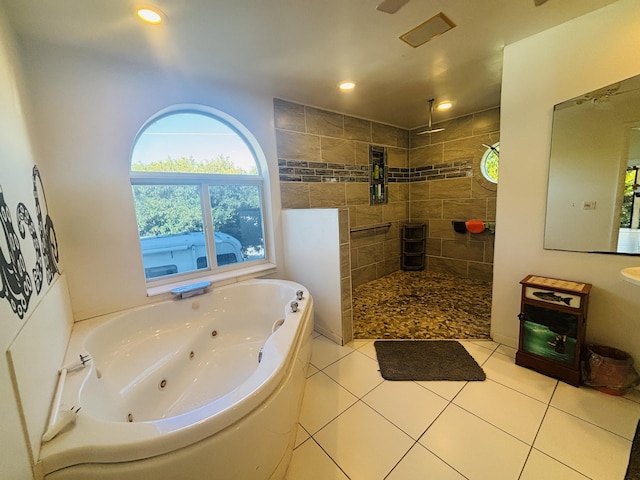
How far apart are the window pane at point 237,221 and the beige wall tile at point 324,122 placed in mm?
1006

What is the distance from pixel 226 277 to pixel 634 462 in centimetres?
274

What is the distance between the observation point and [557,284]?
172cm

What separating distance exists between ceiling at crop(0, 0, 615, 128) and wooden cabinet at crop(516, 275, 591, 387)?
66.9 inches

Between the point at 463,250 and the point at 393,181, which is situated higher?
the point at 393,181

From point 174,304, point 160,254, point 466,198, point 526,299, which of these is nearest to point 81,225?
point 160,254

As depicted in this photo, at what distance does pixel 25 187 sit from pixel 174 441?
1369 millimetres

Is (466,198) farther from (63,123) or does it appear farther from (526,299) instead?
(63,123)

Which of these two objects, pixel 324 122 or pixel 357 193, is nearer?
pixel 324 122

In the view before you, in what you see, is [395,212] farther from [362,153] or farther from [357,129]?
[357,129]

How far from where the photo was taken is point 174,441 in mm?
838

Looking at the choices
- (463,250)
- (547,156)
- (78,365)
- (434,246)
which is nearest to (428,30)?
(547,156)

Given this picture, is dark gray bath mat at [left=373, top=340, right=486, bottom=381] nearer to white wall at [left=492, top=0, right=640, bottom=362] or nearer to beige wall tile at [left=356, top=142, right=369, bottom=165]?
white wall at [left=492, top=0, right=640, bottom=362]

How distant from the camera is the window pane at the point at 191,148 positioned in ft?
6.98

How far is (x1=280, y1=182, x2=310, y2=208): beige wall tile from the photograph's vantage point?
2.79 meters
